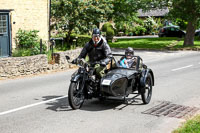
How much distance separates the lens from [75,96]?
8.52 meters

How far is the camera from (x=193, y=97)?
1056cm

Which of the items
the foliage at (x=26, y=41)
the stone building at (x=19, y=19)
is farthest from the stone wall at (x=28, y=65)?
the stone building at (x=19, y=19)

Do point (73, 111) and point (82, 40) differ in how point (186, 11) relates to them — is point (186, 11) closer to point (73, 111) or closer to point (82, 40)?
point (82, 40)

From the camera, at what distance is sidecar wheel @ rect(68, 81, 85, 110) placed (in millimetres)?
8227

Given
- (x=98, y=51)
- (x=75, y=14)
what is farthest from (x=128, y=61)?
(x=75, y=14)

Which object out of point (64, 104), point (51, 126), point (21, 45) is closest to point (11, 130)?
point (51, 126)

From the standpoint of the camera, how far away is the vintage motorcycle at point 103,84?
8469mm

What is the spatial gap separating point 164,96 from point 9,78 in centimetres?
647

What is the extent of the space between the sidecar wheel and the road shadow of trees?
0.72ft

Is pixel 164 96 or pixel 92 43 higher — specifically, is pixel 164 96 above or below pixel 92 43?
below

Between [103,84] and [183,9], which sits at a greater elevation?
[183,9]

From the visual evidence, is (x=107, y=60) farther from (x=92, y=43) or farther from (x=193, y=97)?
(x=193, y=97)

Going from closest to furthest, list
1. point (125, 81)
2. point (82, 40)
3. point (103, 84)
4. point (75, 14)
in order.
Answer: point (103, 84), point (125, 81), point (75, 14), point (82, 40)

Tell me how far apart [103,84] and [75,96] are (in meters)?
0.72
